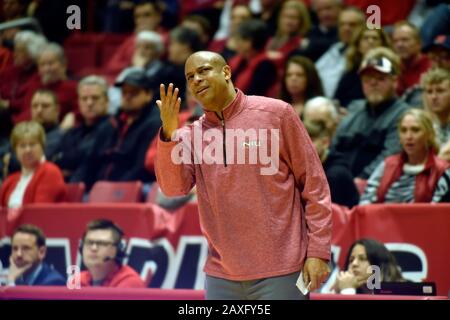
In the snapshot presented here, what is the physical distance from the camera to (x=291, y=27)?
8.15 metres

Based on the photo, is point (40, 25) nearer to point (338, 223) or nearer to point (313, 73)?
point (313, 73)

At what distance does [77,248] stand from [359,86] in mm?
2293

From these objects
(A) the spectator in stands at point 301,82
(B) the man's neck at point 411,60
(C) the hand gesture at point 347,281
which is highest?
(B) the man's neck at point 411,60

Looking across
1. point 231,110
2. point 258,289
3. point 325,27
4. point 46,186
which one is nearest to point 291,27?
point 325,27

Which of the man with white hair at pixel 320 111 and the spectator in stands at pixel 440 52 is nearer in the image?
the man with white hair at pixel 320 111

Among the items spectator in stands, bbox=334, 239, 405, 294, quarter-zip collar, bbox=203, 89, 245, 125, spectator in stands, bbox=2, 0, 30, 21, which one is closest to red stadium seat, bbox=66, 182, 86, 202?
spectator in stands, bbox=334, 239, 405, 294

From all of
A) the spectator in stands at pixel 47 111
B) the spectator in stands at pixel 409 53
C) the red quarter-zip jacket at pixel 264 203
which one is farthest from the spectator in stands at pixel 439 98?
the spectator in stands at pixel 47 111

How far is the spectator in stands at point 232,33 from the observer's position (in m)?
8.48

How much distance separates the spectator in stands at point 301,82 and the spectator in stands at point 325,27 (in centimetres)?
79

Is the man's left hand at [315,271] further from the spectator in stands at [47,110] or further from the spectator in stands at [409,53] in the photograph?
the spectator in stands at [47,110]

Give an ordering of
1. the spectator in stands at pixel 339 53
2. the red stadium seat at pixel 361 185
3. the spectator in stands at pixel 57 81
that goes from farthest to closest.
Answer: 1. the spectator in stands at pixel 57 81
2. the spectator in stands at pixel 339 53
3. the red stadium seat at pixel 361 185

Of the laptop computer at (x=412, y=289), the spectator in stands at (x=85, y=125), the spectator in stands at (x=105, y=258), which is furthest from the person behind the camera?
the spectator in stands at (x=85, y=125)
